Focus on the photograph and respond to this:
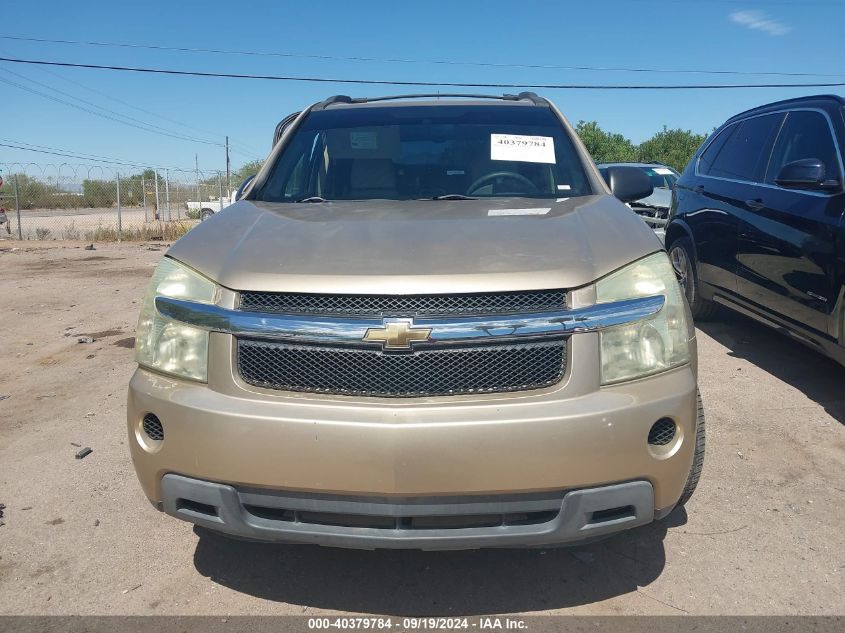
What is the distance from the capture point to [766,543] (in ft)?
9.51

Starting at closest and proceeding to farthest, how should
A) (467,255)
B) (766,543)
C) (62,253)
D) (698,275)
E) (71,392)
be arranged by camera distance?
1. (467,255)
2. (766,543)
3. (71,392)
4. (698,275)
5. (62,253)

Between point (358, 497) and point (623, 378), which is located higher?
point (623, 378)

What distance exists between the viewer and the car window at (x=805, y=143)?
4.48 m

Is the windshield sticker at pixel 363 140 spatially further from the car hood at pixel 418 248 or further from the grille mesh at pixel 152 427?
the grille mesh at pixel 152 427

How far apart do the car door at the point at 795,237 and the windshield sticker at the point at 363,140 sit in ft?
9.04

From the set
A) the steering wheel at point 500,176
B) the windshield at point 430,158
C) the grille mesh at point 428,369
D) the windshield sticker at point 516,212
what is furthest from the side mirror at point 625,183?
the grille mesh at point 428,369

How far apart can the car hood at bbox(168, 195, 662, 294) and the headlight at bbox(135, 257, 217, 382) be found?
0.05 m

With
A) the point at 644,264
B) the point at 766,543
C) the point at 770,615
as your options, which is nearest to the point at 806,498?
the point at 766,543

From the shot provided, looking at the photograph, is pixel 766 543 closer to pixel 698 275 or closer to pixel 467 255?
pixel 467 255

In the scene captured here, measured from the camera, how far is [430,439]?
204 centimetres

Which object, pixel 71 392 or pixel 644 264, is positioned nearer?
pixel 644 264

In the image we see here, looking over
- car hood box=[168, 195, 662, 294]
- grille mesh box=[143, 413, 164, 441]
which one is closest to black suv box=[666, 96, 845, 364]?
car hood box=[168, 195, 662, 294]

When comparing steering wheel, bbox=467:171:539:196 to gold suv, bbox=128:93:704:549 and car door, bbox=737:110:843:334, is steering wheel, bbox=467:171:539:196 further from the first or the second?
car door, bbox=737:110:843:334

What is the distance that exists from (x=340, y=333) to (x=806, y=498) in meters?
2.48
